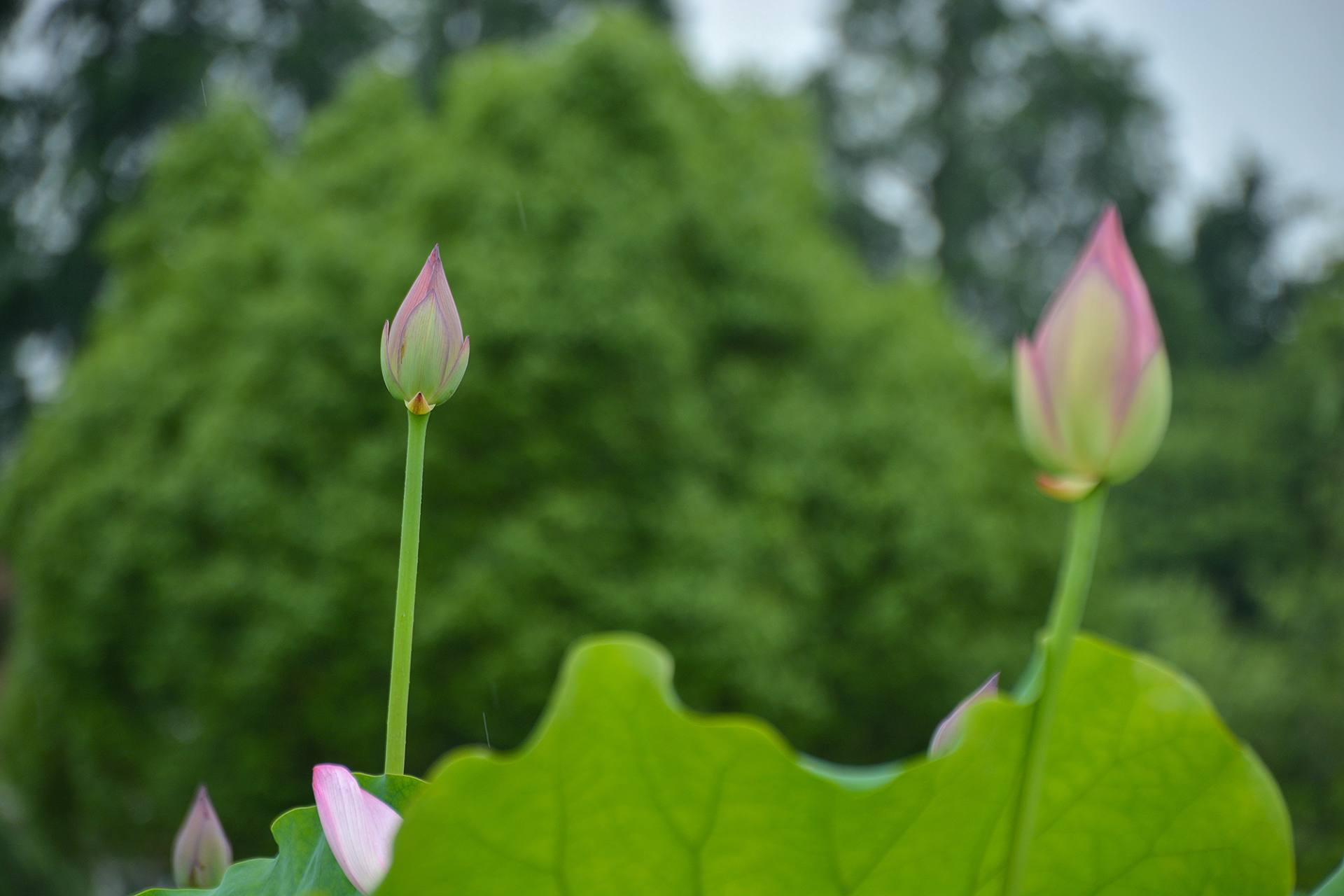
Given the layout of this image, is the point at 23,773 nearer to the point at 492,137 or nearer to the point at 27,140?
the point at 492,137

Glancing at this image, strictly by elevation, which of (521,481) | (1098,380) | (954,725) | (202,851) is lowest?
(521,481)

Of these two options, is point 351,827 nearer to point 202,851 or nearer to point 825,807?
point 825,807

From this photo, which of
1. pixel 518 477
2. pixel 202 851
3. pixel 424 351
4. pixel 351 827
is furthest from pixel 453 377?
pixel 518 477

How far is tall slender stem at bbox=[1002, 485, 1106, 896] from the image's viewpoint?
248 mm

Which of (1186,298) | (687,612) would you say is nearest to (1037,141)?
(1186,298)

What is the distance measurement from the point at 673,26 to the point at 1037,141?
5454 mm

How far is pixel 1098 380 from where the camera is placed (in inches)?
10.3

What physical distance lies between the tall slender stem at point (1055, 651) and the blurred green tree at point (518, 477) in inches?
157

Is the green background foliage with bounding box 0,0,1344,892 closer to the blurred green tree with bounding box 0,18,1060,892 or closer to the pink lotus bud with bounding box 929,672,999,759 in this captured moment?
the blurred green tree with bounding box 0,18,1060,892

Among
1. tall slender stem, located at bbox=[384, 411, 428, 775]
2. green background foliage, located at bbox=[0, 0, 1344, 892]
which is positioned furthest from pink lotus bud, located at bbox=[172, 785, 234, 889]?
green background foliage, located at bbox=[0, 0, 1344, 892]

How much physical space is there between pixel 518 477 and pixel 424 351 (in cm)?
419

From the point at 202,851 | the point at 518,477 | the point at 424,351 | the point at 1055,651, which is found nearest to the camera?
the point at 1055,651

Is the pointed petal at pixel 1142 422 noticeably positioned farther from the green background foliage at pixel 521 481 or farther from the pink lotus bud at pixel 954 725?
the green background foliage at pixel 521 481

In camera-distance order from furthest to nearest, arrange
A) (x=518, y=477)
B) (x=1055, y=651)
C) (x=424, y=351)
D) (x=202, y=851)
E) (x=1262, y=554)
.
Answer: (x=1262, y=554)
(x=518, y=477)
(x=202, y=851)
(x=424, y=351)
(x=1055, y=651)
